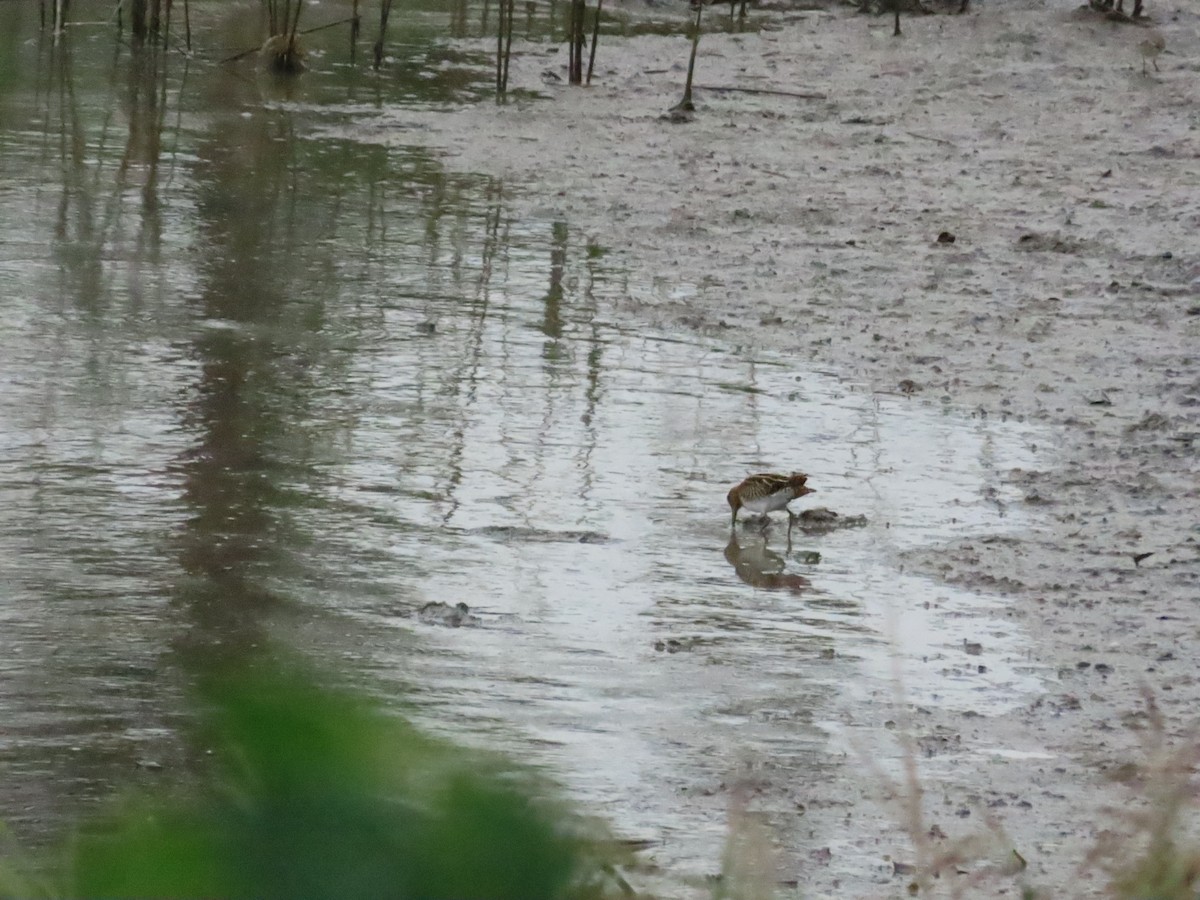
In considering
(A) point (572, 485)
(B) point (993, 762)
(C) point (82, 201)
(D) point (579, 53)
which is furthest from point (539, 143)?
(B) point (993, 762)

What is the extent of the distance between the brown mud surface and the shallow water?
24cm

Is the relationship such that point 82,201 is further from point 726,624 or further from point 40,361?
point 726,624

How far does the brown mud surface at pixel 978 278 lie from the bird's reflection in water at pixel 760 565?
0.45 metres

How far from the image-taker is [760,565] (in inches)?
245

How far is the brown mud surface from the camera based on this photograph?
15.1ft

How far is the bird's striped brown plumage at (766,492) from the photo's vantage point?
6293mm

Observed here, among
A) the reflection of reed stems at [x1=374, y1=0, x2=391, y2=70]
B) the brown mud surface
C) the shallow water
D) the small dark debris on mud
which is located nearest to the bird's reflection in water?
the shallow water

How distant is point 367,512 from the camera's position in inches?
251

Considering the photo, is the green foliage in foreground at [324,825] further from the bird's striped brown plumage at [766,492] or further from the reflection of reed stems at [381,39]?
the reflection of reed stems at [381,39]

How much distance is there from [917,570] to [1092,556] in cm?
64

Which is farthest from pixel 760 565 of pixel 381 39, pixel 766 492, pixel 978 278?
pixel 381 39

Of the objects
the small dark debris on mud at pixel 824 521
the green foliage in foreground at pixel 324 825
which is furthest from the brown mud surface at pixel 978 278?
the green foliage in foreground at pixel 324 825

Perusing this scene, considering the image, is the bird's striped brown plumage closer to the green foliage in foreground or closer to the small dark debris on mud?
the small dark debris on mud

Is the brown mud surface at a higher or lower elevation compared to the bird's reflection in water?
higher
